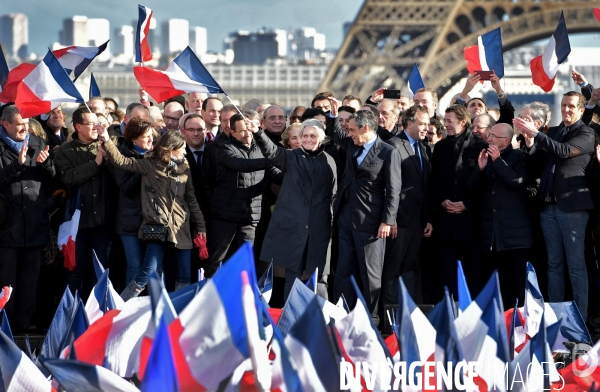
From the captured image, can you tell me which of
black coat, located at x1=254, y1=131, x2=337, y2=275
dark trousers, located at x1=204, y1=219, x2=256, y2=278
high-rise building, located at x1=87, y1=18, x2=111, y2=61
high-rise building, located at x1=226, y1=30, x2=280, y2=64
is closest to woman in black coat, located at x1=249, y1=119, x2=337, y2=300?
black coat, located at x1=254, y1=131, x2=337, y2=275

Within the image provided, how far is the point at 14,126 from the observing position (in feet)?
29.0

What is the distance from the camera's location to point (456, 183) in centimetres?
930

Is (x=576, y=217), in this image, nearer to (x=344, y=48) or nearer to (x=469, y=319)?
(x=469, y=319)

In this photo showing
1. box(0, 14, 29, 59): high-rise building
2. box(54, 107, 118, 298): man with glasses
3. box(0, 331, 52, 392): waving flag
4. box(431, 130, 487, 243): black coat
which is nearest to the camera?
box(0, 331, 52, 392): waving flag

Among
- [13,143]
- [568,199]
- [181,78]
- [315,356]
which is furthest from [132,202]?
[315,356]

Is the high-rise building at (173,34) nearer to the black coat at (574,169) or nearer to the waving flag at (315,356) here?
the black coat at (574,169)

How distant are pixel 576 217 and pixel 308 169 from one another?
2204mm

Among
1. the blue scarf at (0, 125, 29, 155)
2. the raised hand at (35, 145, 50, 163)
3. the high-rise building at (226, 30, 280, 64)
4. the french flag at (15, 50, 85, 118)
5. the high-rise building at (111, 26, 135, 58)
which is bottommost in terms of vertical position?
the raised hand at (35, 145, 50, 163)

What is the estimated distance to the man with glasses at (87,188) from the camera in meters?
9.02

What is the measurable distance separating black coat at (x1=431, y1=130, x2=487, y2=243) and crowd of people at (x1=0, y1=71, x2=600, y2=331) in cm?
1

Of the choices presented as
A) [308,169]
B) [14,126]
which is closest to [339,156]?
[308,169]

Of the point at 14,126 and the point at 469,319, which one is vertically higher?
the point at 14,126

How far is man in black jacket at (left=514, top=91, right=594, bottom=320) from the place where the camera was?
348 inches

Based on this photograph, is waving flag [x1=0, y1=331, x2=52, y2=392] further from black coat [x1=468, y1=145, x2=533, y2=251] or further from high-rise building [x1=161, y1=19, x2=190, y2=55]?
high-rise building [x1=161, y1=19, x2=190, y2=55]
